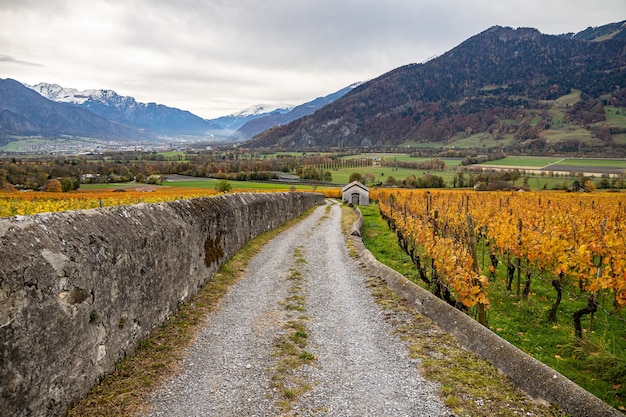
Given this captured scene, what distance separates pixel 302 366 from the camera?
6.95m

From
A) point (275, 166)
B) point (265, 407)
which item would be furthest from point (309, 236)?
point (275, 166)

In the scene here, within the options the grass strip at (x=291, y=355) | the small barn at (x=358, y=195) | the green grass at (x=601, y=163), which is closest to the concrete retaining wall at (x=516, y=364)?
the grass strip at (x=291, y=355)

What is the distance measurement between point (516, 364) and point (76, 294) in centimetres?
681

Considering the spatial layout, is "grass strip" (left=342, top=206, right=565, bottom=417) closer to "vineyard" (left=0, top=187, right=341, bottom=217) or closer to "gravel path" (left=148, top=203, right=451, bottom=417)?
"gravel path" (left=148, top=203, right=451, bottom=417)

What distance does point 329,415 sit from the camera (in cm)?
553

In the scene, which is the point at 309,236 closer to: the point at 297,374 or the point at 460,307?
the point at 460,307

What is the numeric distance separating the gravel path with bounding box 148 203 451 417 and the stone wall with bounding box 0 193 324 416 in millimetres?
1126

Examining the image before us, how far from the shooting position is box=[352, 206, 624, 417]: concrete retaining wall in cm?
549

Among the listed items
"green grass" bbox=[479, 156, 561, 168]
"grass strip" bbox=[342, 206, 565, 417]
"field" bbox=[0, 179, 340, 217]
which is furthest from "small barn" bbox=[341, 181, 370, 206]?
"green grass" bbox=[479, 156, 561, 168]

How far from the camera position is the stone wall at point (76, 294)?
4.46 m

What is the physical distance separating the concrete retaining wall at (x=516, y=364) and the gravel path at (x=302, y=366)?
1.25 meters

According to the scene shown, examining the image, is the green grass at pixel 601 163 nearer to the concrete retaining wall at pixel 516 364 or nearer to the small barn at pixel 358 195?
the small barn at pixel 358 195

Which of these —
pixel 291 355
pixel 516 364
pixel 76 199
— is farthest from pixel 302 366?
pixel 76 199

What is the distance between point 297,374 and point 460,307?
5.67 metres
